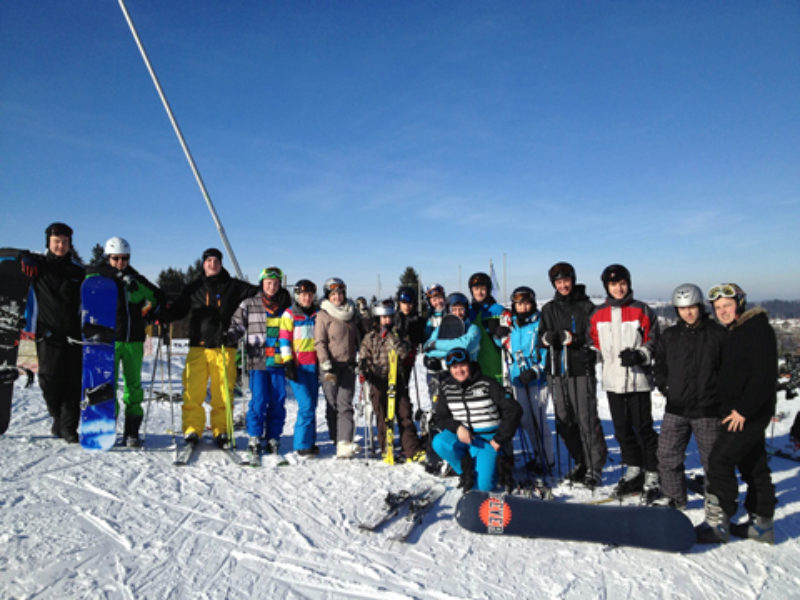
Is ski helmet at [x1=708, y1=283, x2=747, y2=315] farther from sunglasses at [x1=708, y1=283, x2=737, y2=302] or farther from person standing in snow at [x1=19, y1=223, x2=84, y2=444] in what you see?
person standing in snow at [x1=19, y1=223, x2=84, y2=444]

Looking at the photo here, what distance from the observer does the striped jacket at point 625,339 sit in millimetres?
4230

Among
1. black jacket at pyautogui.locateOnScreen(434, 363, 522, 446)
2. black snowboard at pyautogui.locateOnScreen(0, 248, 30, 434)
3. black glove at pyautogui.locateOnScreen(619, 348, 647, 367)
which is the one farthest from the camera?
black snowboard at pyautogui.locateOnScreen(0, 248, 30, 434)

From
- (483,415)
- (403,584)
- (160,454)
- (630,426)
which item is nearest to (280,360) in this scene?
(160,454)

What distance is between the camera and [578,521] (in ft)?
11.3

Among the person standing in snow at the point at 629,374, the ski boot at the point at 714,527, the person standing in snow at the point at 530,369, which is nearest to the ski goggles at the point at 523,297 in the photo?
the person standing in snow at the point at 530,369

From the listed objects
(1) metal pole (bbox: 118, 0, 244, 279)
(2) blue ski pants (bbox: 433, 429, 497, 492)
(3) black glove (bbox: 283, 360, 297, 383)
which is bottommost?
(2) blue ski pants (bbox: 433, 429, 497, 492)

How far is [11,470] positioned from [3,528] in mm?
1406

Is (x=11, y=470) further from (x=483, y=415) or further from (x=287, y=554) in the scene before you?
Answer: (x=483, y=415)

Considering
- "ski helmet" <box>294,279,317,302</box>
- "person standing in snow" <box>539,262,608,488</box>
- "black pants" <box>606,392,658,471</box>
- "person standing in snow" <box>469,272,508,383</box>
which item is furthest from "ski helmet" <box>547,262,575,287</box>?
"ski helmet" <box>294,279,317,302</box>

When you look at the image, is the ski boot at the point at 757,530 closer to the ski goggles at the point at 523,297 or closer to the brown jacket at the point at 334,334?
the ski goggles at the point at 523,297

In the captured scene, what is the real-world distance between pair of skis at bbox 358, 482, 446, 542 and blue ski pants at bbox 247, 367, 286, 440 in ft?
6.25

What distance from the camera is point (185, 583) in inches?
113

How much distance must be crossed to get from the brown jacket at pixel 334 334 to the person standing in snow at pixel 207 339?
108 cm

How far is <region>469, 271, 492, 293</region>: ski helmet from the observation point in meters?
5.51
